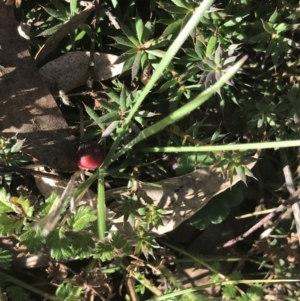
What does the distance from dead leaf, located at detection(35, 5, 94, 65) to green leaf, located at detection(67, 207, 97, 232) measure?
0.73 metres

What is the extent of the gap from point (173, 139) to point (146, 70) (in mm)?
331

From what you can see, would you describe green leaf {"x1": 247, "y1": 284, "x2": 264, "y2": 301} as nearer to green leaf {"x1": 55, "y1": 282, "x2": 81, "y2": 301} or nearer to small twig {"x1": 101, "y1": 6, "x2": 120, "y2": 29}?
green leaf {"x1": 55, "y1": 282, "x2": 81, "y2": 301}

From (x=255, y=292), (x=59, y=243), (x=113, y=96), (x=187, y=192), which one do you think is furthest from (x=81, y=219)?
(x=255, y=292)

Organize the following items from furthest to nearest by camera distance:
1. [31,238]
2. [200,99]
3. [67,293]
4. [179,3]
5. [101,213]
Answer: [67,293], [179,3], [31,238], [101,213], [200,99]

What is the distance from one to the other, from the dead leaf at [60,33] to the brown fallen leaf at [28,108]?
11 cm

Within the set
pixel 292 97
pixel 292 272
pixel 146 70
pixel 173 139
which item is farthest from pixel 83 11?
pixel 292 272

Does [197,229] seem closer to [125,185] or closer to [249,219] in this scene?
[249,219]

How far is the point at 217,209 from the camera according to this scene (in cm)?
249

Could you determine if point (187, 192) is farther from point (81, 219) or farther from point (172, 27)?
point (172, 27)

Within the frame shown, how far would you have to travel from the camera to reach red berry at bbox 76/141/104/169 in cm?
206

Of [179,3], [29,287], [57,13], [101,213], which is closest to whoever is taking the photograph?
[101,213]

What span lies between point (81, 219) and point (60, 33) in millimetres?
835

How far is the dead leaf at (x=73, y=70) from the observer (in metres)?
2.24

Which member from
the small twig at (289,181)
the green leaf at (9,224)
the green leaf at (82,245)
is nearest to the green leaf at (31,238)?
the green leaf at (9,224)
